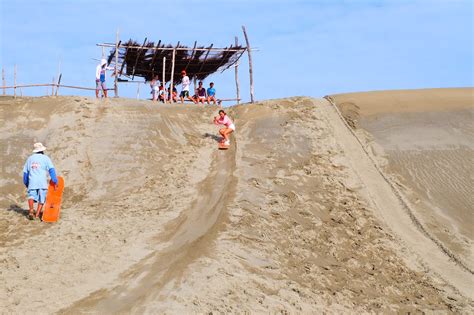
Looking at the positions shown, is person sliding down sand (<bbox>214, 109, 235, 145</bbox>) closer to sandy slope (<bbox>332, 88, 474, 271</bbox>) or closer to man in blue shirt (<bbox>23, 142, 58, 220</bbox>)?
sandy slope (<bbox>332, 88, 474, 271</bbox>)

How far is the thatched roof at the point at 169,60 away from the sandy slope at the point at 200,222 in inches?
118

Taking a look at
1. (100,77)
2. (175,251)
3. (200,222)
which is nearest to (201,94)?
(100,77)

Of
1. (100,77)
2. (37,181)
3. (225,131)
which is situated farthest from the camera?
(100,77)

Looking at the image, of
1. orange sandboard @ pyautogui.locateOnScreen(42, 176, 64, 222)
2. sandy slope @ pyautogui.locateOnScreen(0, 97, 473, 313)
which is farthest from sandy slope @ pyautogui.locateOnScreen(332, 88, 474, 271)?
orange sandboard @ pyautogui.locateOnScreen(42, 176, 64, 222)

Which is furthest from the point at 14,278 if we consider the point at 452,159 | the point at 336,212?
the point at 452,159

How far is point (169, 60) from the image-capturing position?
68.2 ft

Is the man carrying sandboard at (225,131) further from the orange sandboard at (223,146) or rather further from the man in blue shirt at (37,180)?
the man in blue shirt at (37,180)

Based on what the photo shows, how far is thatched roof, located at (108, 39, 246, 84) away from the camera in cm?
1967

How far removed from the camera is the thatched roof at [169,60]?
64.5 ft

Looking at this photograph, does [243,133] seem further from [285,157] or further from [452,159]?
→ [452,159]

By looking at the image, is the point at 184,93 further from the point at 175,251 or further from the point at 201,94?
the point at 175,251

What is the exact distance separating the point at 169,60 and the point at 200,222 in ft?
37.1

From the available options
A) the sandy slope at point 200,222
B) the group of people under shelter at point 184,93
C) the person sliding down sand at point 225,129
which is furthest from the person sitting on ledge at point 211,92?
the person sliding down sand at point 225,129

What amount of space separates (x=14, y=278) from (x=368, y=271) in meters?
5.08
